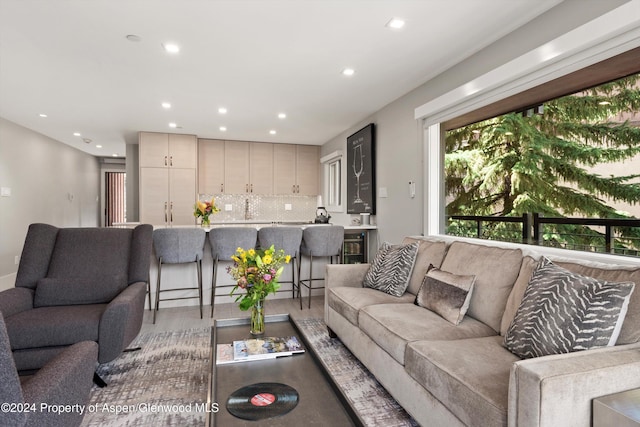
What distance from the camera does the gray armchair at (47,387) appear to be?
837mm

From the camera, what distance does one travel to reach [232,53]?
9.80 ft

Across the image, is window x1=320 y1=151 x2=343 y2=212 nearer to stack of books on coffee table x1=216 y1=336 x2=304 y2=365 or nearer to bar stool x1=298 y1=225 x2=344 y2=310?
bar stool x1=298 y1=225 x2=344 y2=310

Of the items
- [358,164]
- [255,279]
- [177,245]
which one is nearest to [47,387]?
[255,279]

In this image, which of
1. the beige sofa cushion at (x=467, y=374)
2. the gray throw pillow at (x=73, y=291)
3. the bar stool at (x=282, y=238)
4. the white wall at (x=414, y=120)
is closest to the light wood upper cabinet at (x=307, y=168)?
the white wall at (x=414, y=120)

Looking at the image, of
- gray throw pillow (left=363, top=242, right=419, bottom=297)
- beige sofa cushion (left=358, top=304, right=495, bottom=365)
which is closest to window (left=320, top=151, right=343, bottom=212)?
gray throw pillow (left=363, top=242, right=419, bottom=297)

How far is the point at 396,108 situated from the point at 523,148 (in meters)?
1.64

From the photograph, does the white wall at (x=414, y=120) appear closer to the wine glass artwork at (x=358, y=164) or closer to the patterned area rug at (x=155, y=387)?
the wine glass artwork at (x=358, y=164)

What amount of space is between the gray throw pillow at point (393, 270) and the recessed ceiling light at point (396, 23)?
165cm

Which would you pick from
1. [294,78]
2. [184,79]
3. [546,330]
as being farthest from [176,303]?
[546,330]

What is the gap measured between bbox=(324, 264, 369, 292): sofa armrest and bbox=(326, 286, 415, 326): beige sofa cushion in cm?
12

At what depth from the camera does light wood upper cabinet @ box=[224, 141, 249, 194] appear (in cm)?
664

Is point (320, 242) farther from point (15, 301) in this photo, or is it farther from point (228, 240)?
point (15, 301)

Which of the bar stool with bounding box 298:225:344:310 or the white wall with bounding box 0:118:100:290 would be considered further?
the white wall with bounding box 0:118:100:290

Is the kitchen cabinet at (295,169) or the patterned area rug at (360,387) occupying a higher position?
the kitchen cabinet at (295,169)
